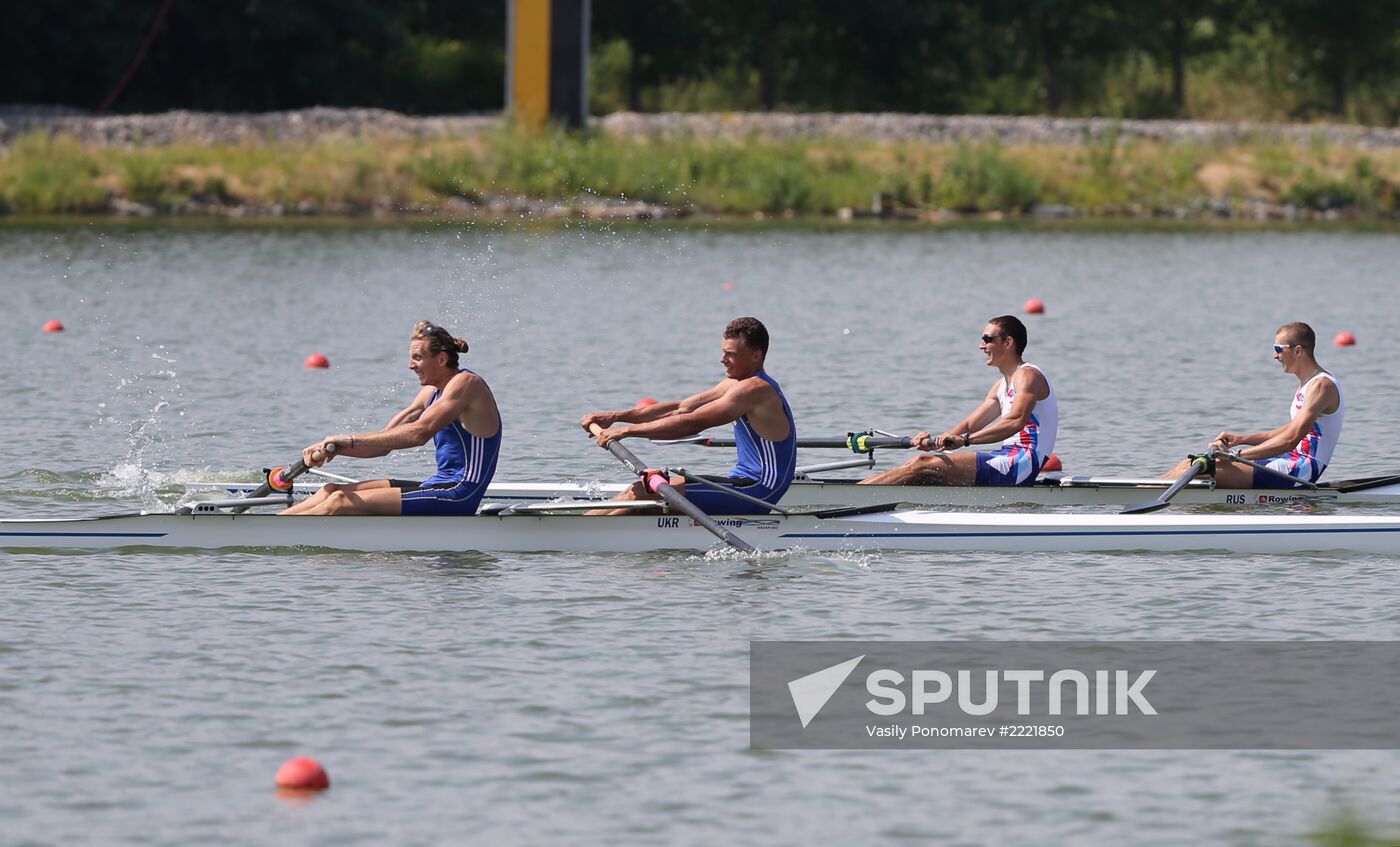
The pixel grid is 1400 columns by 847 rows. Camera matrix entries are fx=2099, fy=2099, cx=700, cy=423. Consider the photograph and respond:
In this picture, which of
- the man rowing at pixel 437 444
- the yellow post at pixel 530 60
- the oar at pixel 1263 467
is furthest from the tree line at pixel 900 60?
the man rowing at pixel 437 444

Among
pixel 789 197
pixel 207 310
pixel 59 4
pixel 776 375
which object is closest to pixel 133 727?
pixel 776 375

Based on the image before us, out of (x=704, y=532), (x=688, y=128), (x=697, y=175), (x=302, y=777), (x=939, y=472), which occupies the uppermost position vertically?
(x=688, y=128)

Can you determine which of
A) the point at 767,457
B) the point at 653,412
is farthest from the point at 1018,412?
the point at 653,412

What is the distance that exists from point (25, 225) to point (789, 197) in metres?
16.8

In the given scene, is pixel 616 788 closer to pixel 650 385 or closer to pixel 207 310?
pixel 650 385

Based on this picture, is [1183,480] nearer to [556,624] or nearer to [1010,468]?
[1010,468]

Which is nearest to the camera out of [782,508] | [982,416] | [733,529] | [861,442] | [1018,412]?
[733,529]

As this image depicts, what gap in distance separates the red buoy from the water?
110mm

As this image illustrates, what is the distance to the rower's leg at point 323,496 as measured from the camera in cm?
1393

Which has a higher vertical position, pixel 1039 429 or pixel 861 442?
pixel 1039 429

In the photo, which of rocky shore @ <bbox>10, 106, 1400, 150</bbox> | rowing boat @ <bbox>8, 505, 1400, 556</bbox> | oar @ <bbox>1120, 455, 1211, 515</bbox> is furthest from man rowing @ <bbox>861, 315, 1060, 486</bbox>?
rocky shore @ <bbox>10, 106, 1400, 150</bbox>

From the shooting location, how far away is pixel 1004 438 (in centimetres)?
1588

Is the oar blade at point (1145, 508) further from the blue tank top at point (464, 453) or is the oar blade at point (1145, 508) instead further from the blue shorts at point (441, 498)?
the blue shorts at point (441, 498)

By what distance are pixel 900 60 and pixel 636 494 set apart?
54.5 meters
